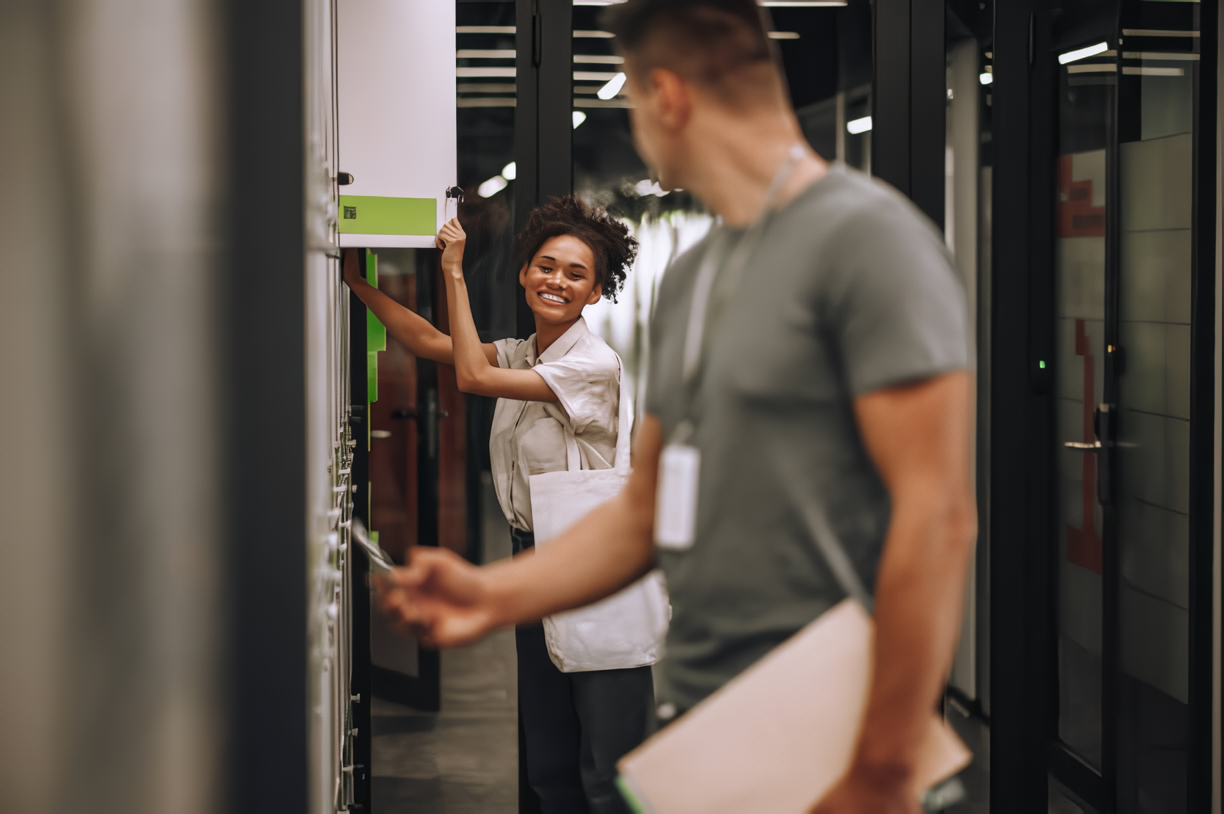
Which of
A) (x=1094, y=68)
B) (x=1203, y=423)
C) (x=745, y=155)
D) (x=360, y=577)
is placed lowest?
(x=360, y=577)

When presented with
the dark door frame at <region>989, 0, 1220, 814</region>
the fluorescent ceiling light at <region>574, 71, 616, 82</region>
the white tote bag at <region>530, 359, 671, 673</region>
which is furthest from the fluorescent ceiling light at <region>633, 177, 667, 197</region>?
the dark door frame at <region>989, 0, 1220, 814</region>

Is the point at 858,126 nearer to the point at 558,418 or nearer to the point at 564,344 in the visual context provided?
the point at 564,344

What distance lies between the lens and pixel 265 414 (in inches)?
35.3

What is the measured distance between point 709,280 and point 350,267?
1357mm

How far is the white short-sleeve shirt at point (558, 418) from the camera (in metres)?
2.12

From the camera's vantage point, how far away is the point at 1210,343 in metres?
2.30

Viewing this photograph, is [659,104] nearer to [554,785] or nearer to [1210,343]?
[554,785]

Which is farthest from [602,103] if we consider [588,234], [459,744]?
[459,744]

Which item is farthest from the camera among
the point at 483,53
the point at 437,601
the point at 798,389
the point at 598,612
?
the point at 483,53

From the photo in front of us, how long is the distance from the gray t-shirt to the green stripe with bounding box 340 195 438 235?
1154mm

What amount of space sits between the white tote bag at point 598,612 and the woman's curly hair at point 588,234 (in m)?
0.38

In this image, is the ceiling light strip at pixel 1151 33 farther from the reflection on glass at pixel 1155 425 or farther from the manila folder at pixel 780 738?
the manila folder at pixel 780 738

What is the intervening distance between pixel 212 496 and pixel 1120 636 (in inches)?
86.3

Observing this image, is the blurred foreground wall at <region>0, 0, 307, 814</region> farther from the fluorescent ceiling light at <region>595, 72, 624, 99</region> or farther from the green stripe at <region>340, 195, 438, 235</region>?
the fluorescent ceiling light at <region>595, 72, 624, 99</region>
